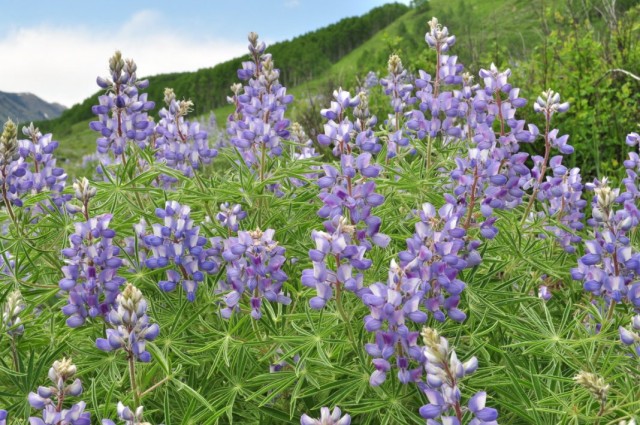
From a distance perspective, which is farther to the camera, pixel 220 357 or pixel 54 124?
pixel 54 124

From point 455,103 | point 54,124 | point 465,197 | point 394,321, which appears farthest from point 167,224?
point 54,124

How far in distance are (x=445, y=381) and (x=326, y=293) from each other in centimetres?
70

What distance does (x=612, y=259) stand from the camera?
2812 mm

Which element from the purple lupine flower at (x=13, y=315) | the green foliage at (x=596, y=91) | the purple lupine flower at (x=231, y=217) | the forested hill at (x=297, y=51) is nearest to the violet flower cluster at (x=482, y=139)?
the purple lupine flower at (x=231, y=217)

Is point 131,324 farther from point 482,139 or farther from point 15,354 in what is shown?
point 482,139

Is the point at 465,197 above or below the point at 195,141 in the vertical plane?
below

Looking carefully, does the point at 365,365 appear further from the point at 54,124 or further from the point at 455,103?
the point at 54,124

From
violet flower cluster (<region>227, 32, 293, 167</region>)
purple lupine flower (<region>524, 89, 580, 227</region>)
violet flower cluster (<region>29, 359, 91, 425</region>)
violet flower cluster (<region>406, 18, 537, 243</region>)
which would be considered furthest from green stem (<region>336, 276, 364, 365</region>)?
purple lupine flower (<region>524, 89, 580, 227</region>)

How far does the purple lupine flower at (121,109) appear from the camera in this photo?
148 inches

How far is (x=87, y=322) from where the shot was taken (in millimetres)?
3170

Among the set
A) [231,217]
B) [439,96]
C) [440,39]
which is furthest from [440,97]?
[231,217]

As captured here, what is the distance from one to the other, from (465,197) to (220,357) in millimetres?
1382

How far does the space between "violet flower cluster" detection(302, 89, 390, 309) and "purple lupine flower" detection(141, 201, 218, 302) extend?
0.61 m

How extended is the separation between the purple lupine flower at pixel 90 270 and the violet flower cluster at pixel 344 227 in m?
0.87
